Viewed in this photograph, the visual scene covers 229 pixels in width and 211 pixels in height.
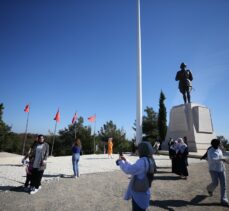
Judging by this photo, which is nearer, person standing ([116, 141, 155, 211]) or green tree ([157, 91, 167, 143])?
person standing ([116, 141, 155, 211])

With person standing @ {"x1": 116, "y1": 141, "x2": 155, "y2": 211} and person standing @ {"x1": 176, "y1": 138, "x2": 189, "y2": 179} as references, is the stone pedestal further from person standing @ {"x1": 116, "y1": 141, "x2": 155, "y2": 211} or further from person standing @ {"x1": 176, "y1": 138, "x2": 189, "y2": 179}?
person standing @ {"x1": 116, "y1": 141, "x2": 155, "y2": 211}

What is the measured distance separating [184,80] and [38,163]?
19474mm

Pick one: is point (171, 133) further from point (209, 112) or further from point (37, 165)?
point (37, 165)

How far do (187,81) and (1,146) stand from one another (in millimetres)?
35540

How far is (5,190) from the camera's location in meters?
5.71

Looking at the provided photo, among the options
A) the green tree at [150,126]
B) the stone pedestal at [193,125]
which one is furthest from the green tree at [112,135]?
the stone pedestal at [193,125]

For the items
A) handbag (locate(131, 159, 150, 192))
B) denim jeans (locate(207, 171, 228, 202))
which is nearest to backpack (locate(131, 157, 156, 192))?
handbag (locate(131, 159, 150, 192))

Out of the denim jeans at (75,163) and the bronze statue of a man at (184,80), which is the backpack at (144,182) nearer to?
the denim jeans at (75,163)

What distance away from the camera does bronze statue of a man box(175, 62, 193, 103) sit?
21.2m

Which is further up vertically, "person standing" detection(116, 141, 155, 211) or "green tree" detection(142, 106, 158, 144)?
"green tree" detection(142, 106, 158, 144)

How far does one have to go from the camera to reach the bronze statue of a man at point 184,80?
21239 mm

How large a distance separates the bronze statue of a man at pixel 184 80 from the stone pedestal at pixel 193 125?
4.95 ft

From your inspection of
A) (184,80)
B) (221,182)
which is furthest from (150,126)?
(221,182)

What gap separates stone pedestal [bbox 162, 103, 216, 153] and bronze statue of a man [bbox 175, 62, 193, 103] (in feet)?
4.95
